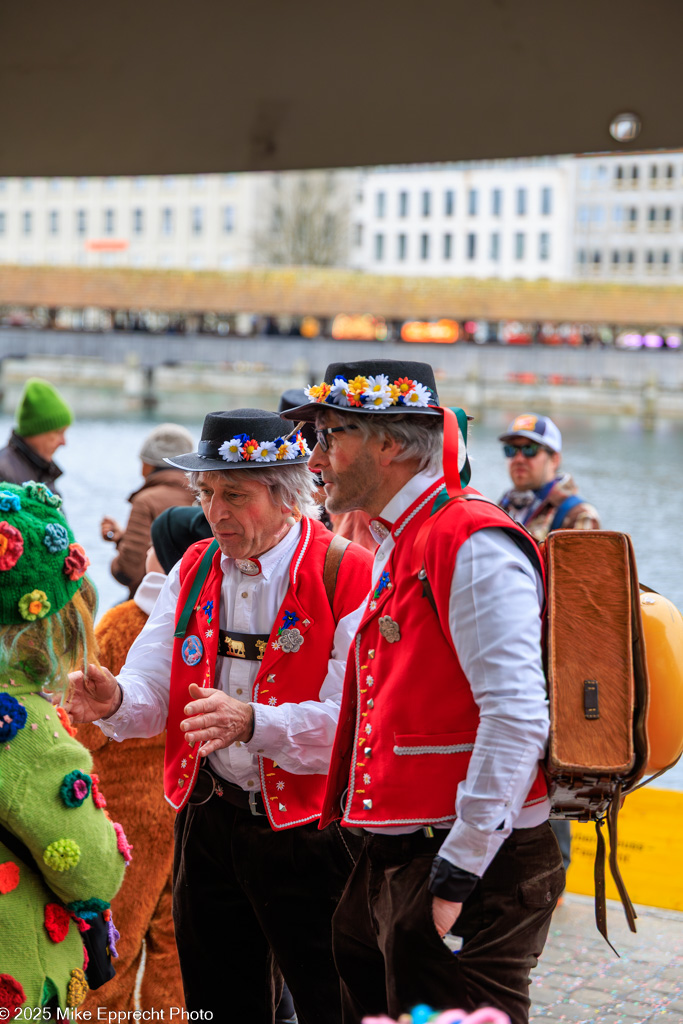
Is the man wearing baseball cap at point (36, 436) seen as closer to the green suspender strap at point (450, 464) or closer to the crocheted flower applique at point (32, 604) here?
the crocheted flower applique at point (32, 604)

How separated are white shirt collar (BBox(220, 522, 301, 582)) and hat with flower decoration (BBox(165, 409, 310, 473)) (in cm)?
17

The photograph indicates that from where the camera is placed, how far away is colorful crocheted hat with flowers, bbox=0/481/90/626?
2.06 metres

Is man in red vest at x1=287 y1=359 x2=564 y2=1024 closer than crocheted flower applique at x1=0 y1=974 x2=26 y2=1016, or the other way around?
man in red vest at x1=287 y1=359 x2=564 y2=1024

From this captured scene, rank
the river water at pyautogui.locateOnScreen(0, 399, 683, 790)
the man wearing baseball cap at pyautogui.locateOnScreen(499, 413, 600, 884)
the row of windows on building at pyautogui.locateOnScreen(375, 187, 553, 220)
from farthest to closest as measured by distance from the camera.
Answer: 1. the row of windows on building at pyautogui.locateOnScreen(375, 187, 553, 220)
2. the river water at pyautogui.locateOnScreen(0, 399, 683, 790)
3. the man wearing baseball cap at pyautogui.locateOnScreen(499, 413, 600, 884)

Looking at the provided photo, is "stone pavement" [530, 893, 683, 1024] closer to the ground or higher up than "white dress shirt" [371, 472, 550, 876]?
closer to the ground

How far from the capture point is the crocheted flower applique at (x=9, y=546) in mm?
2033

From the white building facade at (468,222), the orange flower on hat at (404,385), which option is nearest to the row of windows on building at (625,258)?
the white building facade at (468,222)

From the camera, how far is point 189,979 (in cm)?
261

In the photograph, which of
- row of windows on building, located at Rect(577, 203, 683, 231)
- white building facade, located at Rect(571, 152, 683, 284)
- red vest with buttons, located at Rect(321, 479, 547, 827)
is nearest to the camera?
red vest with buttons, located at Rect(321, 479, 547, 827)

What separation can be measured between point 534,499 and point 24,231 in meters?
81.6

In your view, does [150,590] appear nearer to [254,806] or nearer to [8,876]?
[254,806]

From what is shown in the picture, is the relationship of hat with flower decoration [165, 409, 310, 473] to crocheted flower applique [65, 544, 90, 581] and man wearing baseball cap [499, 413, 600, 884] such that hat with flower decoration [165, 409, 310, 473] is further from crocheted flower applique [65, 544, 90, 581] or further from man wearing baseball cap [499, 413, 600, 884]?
man wearing baseball cap [499, 413, 600, 884]

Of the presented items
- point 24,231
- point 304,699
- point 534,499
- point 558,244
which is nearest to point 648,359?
point 558,244

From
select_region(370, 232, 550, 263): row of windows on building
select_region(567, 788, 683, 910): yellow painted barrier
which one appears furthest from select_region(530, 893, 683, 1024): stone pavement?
select_region(370, 232, 550, 263): row of windows on building
